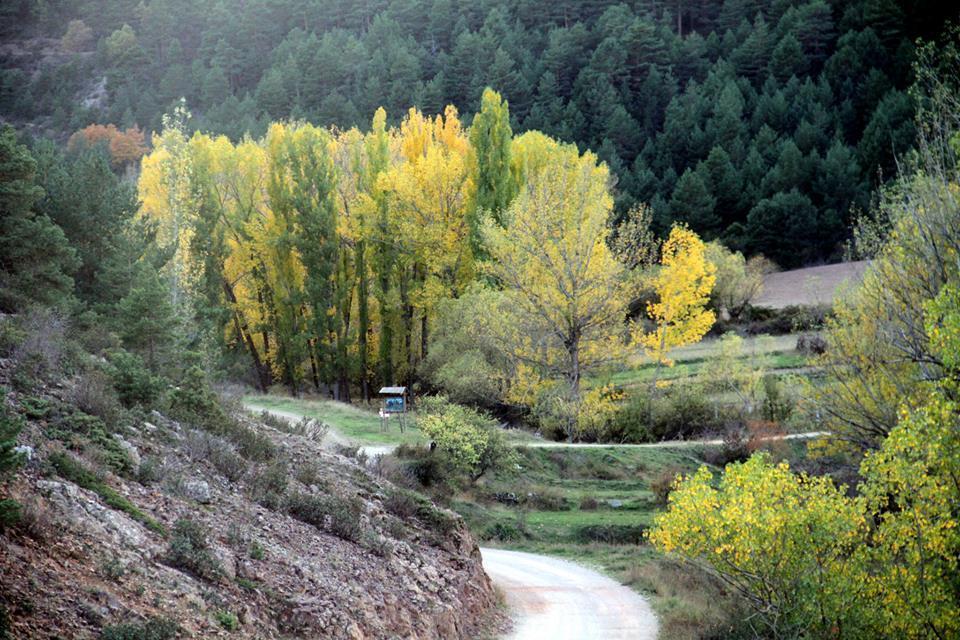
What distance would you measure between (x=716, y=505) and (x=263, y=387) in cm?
3267

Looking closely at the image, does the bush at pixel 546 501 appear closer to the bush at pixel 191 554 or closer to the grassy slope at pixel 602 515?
the grassy slope at pixel 602 515

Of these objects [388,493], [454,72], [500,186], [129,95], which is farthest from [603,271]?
[129,95]

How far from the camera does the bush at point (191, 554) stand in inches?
417

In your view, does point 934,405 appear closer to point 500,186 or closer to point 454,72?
point 500,186

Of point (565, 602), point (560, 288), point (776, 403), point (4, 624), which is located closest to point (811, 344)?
point (776, 403)

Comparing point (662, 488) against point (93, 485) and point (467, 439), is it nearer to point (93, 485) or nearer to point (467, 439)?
point (467, 439)

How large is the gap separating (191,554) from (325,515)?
3.92 meters

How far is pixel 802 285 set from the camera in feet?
196

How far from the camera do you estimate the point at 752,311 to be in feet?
180

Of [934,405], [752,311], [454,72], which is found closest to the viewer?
[934,405]

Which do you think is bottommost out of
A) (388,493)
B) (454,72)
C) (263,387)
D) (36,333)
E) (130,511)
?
(263,387)

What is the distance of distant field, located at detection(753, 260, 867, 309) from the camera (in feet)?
176

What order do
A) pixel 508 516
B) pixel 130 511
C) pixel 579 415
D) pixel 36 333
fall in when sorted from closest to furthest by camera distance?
pixel 130 511, pixel 36 333, pixel 508 516, pixel 579 415

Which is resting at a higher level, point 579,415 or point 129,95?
point 129,95
